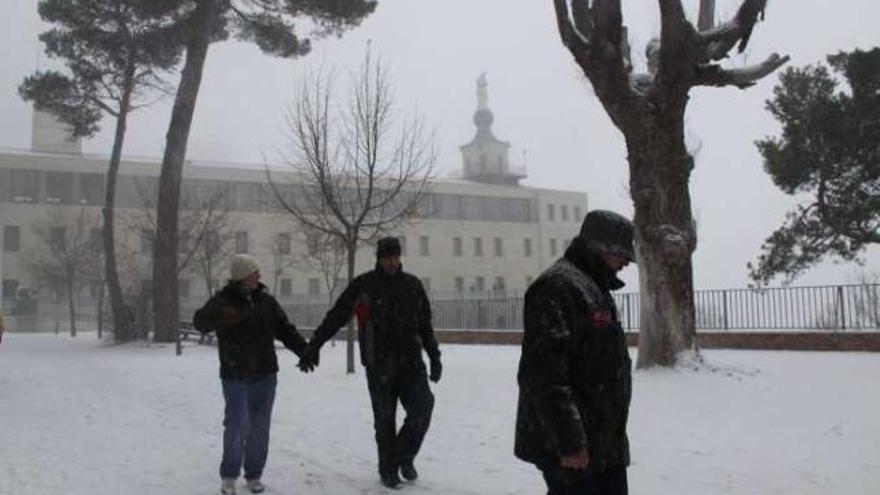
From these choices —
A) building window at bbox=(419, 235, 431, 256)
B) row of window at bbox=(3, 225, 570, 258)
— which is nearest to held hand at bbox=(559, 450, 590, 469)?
row of window at bbox=(3, 225, 570, 258)

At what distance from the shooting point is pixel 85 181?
210 ft

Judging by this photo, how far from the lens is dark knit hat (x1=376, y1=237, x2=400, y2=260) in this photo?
7.00 m

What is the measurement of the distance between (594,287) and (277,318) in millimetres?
3571

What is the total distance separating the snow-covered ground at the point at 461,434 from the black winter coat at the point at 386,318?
1.03 m

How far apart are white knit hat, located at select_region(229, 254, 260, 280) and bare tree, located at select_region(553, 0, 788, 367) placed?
693 cm

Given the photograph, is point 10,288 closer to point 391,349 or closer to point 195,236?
point 195,236

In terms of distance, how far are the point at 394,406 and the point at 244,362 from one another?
116cm

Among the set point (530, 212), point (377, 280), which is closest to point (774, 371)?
point (377, 280)

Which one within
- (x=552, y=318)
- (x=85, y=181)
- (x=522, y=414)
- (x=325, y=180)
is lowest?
(x=522, y=414)

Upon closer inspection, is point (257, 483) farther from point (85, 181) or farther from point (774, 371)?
point (85, 181)

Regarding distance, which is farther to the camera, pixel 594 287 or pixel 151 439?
pixel 151 439

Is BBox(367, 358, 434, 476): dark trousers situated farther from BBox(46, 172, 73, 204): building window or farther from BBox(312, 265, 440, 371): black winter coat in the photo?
BBox(46, 172, 73, 204): building window

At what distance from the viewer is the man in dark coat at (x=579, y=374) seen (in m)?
3.81

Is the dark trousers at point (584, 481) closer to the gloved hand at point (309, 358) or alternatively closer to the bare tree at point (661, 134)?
the gloved hand at point (309, 358)
